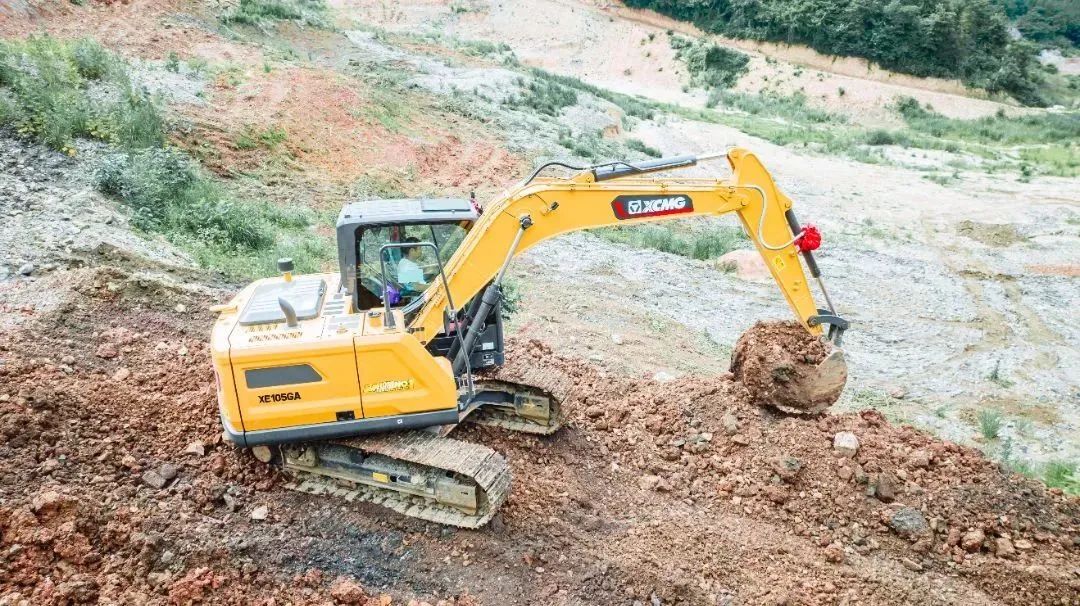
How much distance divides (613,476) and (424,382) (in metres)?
2.22

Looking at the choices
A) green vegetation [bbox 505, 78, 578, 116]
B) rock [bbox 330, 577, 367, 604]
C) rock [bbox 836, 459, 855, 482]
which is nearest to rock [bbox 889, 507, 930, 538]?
rock [bbox 836, 459, 855, 482]

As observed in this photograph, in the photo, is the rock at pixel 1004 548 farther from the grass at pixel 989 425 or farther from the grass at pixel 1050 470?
the grass at pixel 989 425

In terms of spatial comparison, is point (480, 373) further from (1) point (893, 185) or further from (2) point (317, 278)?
(1) point (893, 185)

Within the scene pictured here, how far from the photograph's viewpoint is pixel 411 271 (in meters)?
6.67

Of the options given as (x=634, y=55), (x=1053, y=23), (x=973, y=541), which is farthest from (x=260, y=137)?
(x=1053, y=23)

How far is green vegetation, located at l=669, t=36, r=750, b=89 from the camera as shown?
4431 cm

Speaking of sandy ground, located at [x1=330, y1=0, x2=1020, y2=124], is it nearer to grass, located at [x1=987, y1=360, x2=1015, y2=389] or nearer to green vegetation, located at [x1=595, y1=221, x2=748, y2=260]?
green vegetation, located at [x1=595, y1=221, x2=748, y2=260]

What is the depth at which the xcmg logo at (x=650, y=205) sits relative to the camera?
6641mm

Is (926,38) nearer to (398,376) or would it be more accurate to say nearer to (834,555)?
(834,555)

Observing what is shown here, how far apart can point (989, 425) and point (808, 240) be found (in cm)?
439

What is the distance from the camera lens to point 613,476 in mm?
7375

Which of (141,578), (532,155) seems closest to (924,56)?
(532,155)

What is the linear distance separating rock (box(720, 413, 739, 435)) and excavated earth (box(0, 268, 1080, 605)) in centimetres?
2

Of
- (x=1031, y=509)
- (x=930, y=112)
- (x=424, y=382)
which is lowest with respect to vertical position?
(x=930, y=112)
